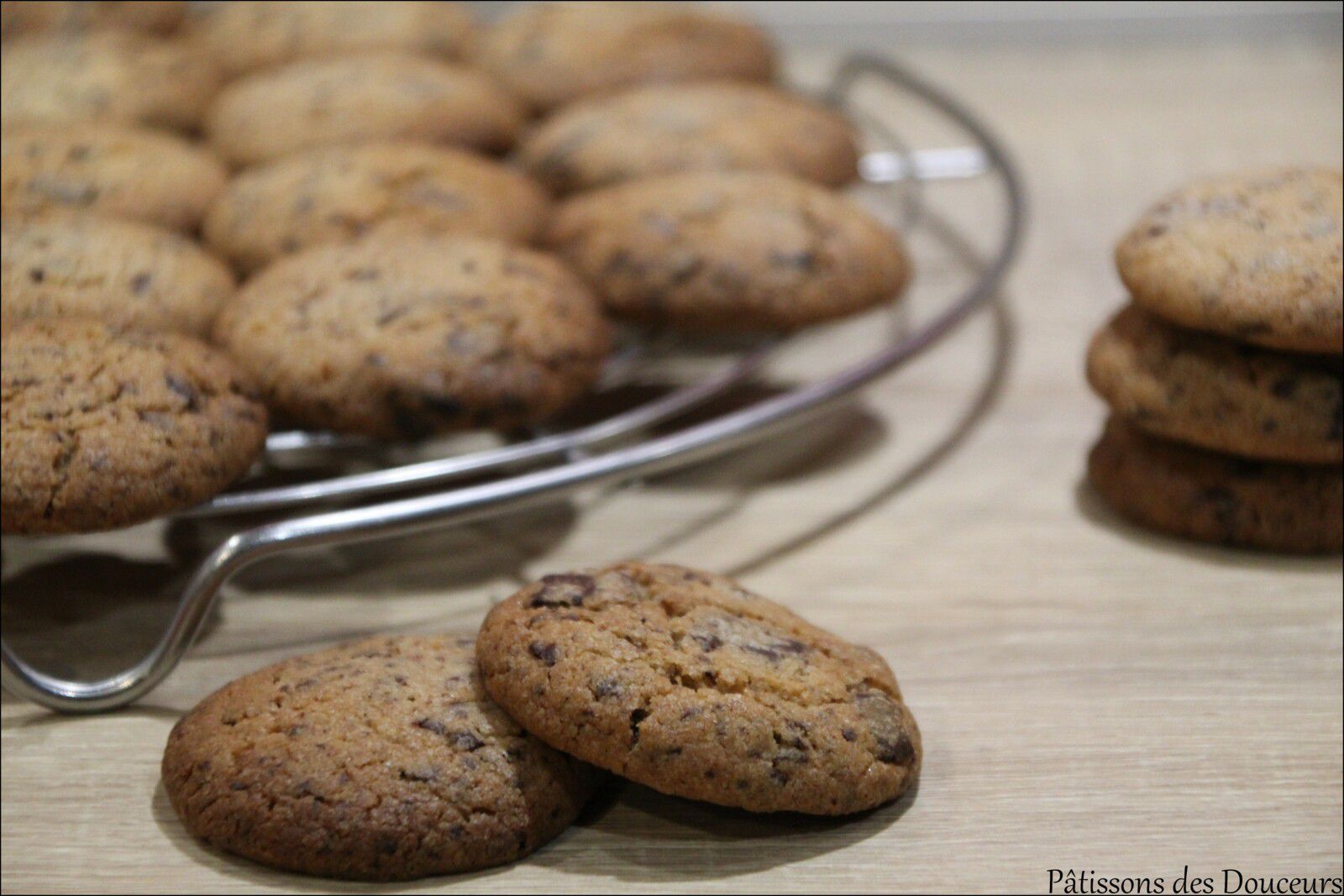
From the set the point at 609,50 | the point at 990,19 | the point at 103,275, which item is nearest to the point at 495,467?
the point at 103,275

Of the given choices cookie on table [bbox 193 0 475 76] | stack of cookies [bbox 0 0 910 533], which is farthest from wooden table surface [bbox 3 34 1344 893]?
cookie on table [bbox 193 0 475 76]

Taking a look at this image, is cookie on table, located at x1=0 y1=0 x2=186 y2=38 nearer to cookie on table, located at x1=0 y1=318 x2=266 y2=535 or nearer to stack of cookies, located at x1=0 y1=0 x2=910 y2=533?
stack of cookies, located at x1=0 y1=0 x2=910 y2=533

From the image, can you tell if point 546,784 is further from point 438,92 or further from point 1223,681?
point 438,92

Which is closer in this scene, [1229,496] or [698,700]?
[698,700]

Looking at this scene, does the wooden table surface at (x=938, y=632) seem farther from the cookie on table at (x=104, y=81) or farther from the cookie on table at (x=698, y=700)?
the cookie on table at (x=104, y=81)

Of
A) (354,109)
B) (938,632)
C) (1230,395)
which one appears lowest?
(938,632)

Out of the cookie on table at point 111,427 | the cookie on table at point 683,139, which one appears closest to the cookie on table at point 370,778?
the cookie on table at point 111,427

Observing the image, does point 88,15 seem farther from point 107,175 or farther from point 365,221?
point 365,221
